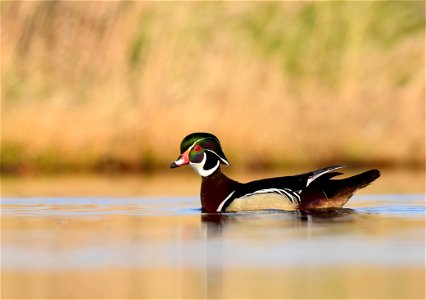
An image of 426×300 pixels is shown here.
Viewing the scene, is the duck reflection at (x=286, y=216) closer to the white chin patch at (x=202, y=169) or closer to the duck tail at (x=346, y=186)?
the duck tail at (x=346, y=186)

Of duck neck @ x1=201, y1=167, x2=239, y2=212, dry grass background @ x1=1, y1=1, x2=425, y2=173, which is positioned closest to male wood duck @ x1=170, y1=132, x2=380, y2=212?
duck neck @ x1=201, y1=167, x2=239, y2=212

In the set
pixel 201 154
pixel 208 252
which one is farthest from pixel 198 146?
pixel 208 252

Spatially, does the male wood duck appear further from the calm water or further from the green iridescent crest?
the calm water

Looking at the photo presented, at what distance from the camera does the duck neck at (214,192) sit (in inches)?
535

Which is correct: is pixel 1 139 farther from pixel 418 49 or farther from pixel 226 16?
pixel 418 49

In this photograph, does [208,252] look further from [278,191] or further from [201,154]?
[201,154]

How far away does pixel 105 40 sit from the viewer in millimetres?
19297

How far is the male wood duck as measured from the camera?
530 inches

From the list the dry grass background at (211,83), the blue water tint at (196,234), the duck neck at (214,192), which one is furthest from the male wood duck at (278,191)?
the dry grass background at (211,83)

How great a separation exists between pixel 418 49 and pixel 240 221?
7019 mm

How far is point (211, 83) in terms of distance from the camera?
18.6 metres

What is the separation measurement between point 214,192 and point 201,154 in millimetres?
431

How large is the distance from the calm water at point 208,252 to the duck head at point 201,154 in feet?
1.37

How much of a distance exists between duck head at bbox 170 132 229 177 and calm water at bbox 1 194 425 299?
1.37 feet
